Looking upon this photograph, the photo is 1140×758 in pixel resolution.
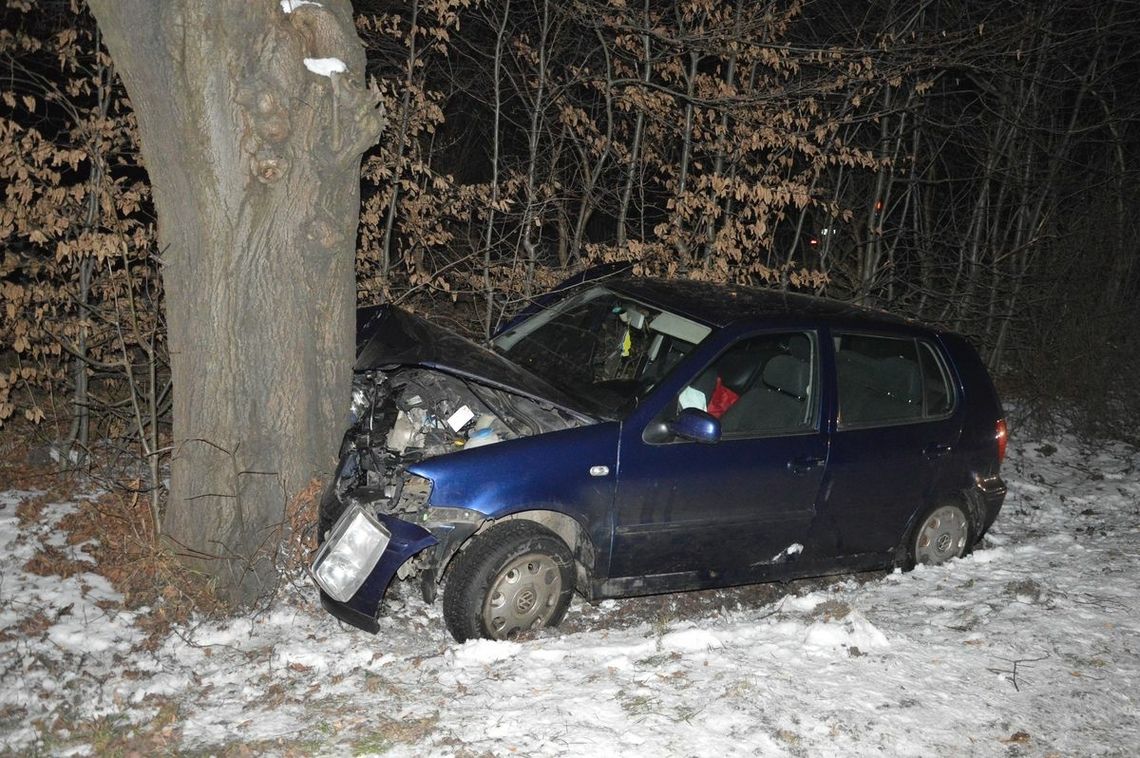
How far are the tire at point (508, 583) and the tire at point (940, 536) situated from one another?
8.35 feet

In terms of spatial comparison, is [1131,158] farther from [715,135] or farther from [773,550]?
[773,550]

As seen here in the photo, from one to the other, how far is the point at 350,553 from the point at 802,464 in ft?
8.35

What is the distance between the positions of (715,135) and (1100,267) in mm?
5136

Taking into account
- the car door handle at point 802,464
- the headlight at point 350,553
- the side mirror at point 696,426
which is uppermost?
the side mirror at point 696,426

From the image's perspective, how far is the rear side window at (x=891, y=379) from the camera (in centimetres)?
588

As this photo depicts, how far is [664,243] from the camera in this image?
30.1ft

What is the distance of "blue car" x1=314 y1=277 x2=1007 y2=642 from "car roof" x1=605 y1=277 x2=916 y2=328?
0.03 m

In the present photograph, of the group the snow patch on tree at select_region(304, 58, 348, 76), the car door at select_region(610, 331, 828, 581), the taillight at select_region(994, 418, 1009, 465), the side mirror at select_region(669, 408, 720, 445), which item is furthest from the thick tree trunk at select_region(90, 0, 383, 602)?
the taillight at select_region(994, 418, 1009, 465)

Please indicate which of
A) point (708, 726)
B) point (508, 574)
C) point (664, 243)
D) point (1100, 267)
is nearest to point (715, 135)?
point (664, 243)

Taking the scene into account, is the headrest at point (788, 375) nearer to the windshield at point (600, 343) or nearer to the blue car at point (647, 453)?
the blue car at point (647, 453)

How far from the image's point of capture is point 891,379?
6156 millimetres

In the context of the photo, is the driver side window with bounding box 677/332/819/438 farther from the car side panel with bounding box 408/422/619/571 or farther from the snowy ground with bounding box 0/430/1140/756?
the snowy ground with bounding box 0/430/1140/756

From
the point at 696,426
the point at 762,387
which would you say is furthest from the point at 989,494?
the point at 696,426

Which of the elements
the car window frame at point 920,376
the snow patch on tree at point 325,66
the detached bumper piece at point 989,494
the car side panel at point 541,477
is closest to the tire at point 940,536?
the detached bumper piece at point 989,494
